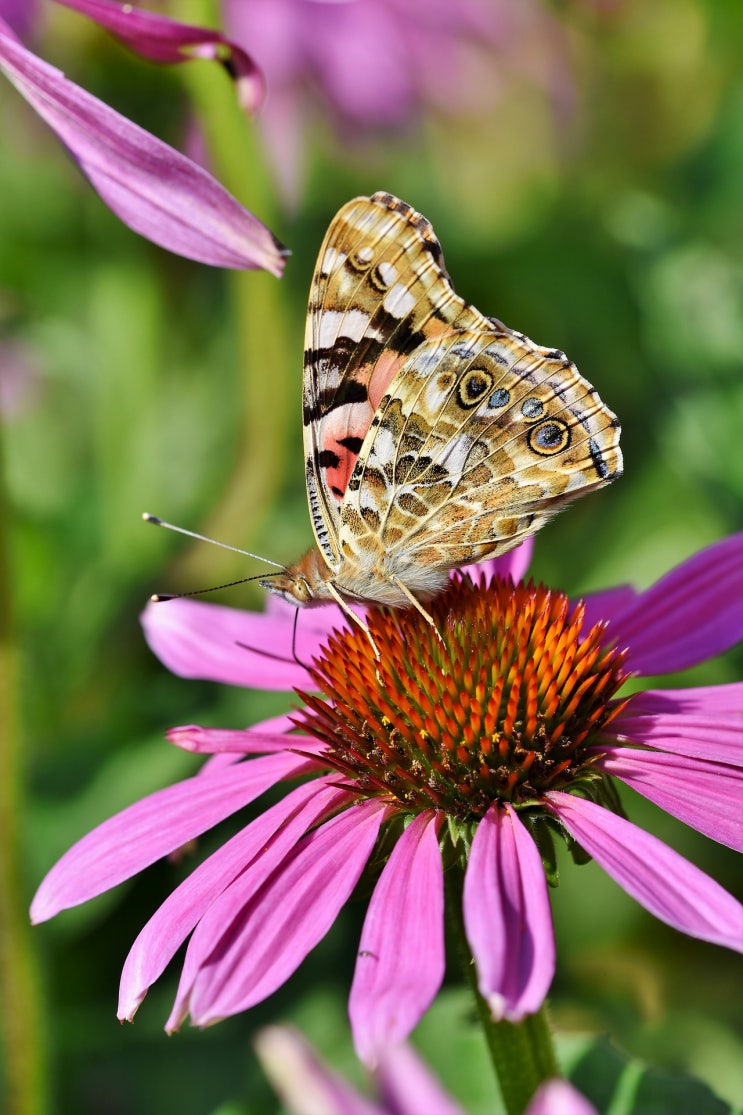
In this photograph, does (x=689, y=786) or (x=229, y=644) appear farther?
(x=229, y=644)

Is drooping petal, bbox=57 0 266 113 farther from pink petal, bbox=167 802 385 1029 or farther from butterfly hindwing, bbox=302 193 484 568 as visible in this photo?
pink petal, bbox=167 802 385 1029

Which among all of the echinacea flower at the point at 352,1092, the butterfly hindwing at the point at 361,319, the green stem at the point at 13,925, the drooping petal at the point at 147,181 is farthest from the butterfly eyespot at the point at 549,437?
the echinacea flower at the point at 352,1092

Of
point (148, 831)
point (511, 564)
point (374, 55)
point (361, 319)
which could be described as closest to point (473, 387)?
point (361, 319)

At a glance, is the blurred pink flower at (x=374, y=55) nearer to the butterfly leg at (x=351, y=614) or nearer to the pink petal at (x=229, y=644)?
the pink petal at (x=229, y=644)

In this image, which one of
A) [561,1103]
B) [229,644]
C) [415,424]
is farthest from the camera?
[229,644]

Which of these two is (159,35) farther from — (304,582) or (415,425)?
(304,582)

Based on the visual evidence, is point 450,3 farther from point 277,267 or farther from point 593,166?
point 277,267

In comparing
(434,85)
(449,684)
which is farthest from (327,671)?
(434,85)
